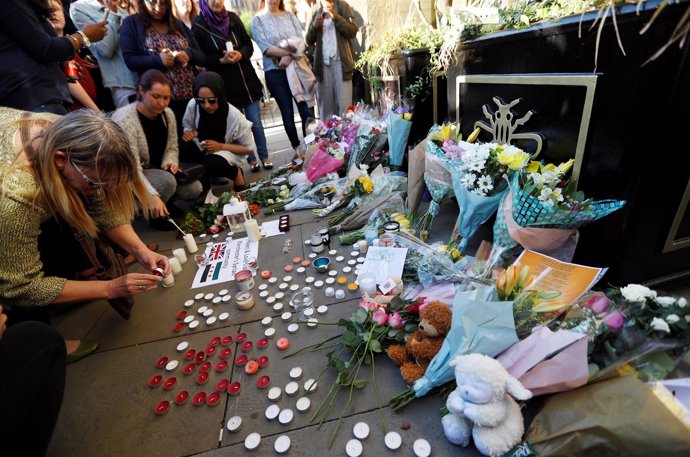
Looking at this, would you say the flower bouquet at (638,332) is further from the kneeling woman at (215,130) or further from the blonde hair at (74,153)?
the kneeling woman at (215,130)

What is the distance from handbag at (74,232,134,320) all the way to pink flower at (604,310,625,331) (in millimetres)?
2419

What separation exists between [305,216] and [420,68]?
73.9 inches

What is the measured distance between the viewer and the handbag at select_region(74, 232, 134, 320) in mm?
2006

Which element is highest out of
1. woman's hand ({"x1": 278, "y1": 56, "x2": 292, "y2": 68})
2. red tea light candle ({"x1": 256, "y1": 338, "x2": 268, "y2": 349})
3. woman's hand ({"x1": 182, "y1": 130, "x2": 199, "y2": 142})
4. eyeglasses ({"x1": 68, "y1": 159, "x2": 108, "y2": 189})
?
woman's hand ({"x1": 278, "y1": 56, "x2": 292, "y2": 68})

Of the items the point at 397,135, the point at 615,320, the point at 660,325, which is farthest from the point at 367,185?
the point at 660,325

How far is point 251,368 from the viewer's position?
1671 mm

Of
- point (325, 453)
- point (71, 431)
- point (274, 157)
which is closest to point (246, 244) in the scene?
point (71, 431)

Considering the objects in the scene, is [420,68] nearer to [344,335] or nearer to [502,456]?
[344,335]

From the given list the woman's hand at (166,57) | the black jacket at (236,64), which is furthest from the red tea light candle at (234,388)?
the black jacket at (236,64)

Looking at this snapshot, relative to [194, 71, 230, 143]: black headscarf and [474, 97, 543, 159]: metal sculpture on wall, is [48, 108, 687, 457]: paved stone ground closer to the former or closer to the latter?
[474, 97, 543, 159]: metal sculpture on wall

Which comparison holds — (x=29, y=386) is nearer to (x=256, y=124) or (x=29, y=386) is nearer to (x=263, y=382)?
(x=263, y=382)

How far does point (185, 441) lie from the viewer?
55.7 inches

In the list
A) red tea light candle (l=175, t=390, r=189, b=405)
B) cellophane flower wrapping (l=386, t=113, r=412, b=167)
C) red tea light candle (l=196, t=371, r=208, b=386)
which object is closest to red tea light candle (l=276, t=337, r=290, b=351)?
red tea light candle (l=196, t=371, r=208, b=386)

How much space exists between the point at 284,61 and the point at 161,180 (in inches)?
100
